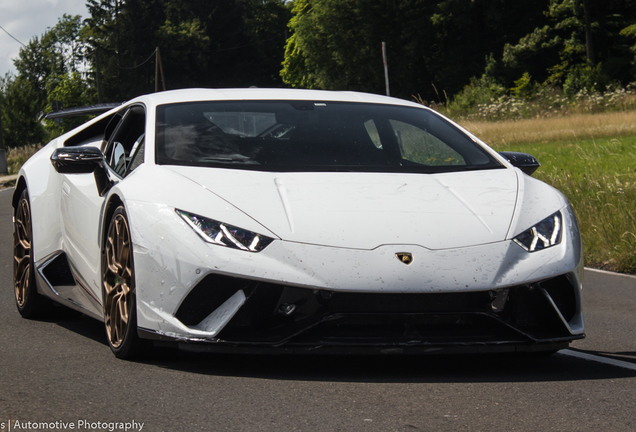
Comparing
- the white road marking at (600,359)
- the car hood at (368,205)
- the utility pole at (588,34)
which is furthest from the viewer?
the utility pole at (588,34)

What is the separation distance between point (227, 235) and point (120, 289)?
2.47ft

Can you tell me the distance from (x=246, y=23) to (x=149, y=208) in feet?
306

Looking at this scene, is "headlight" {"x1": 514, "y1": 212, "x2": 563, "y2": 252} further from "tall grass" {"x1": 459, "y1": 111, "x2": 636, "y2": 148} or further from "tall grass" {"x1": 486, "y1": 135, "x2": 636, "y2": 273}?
"tall grass" {"x1": 459, "y1": 111, "x2": 636, "y2": 148}

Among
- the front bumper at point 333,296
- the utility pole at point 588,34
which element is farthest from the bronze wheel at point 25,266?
the utility pole at point 588,34

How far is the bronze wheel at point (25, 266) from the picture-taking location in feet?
18.6

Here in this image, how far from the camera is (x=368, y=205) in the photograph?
13.4 ft

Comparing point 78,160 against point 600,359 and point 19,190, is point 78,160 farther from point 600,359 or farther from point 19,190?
point 600,359

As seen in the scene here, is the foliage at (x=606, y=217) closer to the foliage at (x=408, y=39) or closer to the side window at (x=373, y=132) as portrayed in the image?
the side window at (x=373, y=132)

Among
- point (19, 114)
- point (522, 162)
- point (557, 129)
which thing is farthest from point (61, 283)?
point (19, 114)

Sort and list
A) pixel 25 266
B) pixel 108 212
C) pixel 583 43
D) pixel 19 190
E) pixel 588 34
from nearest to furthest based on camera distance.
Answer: pixel 108 212 → pixel 25 266 → pixel 19 190 → pixel 588 34 → pixel 583 43

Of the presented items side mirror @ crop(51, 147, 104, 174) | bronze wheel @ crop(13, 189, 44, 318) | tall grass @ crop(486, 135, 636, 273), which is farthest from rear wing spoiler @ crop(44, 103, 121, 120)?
tall grass @ crop(486, 135, 636, 273)

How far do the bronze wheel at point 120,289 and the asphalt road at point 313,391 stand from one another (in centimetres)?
10

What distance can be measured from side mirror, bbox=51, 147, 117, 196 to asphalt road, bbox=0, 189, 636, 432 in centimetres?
85

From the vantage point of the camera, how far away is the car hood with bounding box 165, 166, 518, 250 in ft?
12.8
